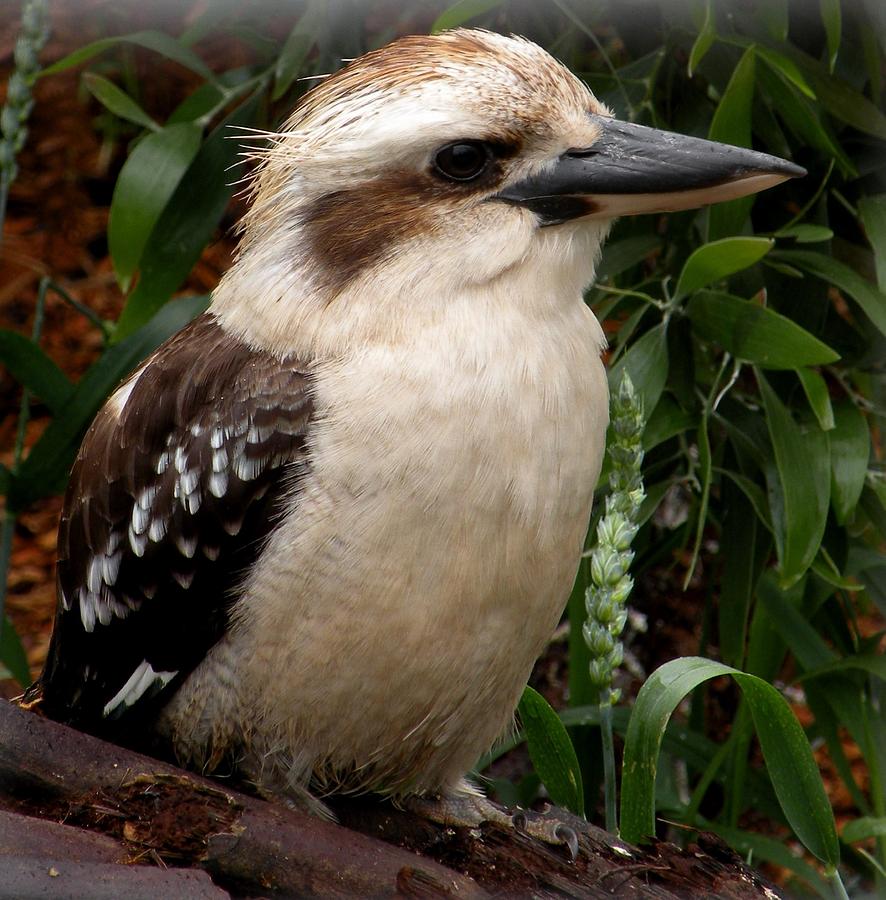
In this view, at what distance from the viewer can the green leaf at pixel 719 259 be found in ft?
6.74

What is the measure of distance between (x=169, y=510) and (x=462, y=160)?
633 millimetres

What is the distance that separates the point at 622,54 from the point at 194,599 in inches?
66.9

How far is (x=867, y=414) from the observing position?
2.79 m


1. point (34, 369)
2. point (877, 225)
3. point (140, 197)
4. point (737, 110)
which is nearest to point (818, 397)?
point (877, 225)

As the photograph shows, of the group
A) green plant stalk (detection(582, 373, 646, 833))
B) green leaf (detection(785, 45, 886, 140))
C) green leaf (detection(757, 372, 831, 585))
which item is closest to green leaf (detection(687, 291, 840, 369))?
green leaf (detection(757, 372, 831, 585))

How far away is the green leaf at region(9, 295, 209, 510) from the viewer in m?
2.71

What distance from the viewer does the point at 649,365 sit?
2.40 meters

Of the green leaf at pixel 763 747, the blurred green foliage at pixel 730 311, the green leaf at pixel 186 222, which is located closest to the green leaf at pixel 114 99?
the blurred green foliage at pixel 730 311

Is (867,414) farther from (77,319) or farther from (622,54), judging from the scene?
(77,319)

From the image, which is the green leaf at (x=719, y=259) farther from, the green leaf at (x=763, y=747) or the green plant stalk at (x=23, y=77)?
the green plant stalk at (x=23, y=77)

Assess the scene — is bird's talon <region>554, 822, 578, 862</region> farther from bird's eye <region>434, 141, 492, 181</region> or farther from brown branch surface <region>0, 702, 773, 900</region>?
bird's eye <region>434, 141, 492, 181</region>

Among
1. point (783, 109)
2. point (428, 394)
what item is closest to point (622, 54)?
point (783, 109)

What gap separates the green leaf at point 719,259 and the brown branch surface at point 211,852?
34.6 inches

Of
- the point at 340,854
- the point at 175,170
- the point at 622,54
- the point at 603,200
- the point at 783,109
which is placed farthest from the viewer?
the point at 622,54
